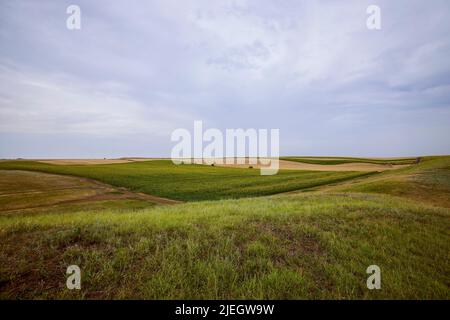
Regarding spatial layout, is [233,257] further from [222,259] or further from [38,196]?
[38,196]

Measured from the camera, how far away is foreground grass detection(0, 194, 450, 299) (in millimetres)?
4277

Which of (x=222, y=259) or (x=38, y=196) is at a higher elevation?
(x=222, y=259)

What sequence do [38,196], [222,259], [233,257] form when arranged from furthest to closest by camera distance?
[38,196], [233,257], [222,259]

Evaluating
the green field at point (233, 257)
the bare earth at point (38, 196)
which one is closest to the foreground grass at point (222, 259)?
the green field at point (233, 257)

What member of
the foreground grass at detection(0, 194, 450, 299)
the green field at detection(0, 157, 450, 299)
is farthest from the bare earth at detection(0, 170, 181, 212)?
the foreground grass at detection(0, 194, 450, 299)

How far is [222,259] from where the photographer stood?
5199 mm

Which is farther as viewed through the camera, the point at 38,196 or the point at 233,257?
the point at 38,196

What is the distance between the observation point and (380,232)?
7.67 m

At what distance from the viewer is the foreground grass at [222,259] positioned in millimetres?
4277

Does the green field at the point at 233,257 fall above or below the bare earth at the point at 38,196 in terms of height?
above

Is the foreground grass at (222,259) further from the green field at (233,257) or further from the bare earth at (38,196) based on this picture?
the bare earth at (38,196)

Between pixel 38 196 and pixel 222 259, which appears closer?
pixel 222 259

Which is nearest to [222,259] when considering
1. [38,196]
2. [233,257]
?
[233,257]

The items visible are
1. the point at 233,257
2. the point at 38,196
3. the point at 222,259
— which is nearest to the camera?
the point at 222,259
